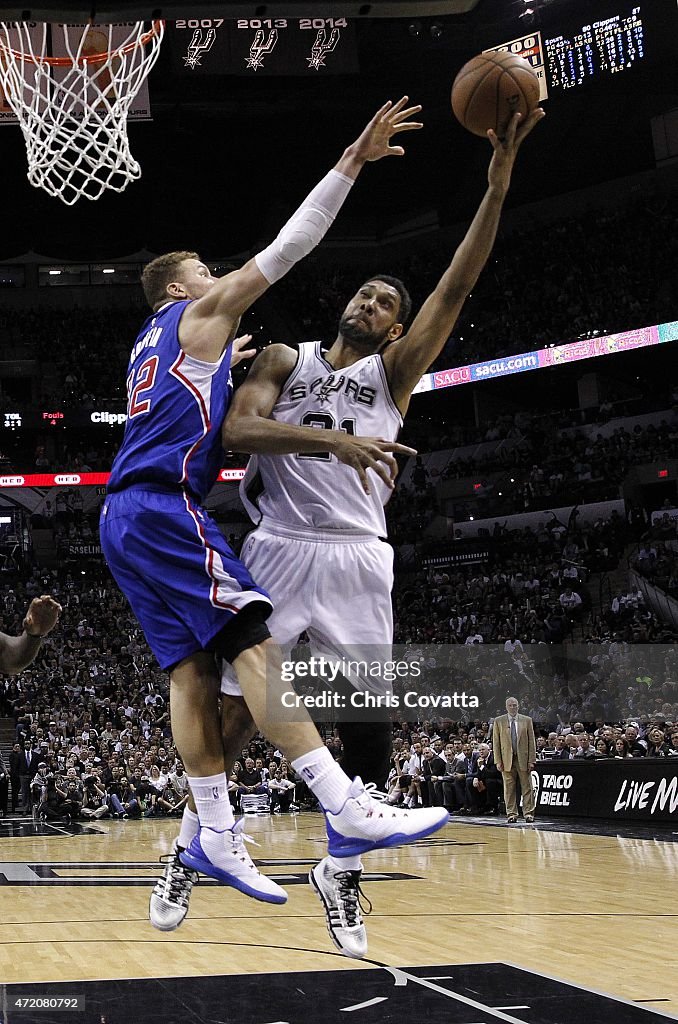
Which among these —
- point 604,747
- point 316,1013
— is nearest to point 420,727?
point 604,747

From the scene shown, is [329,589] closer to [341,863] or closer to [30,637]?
[341,863]

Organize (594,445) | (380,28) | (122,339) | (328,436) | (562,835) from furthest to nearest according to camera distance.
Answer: (122,339)
(594,445)
(380,28)
(562,835)
(328,436)

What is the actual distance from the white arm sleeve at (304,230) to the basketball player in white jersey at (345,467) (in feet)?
1.05

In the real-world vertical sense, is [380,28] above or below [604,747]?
above

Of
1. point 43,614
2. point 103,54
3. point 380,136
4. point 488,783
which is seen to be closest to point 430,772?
point 488,783

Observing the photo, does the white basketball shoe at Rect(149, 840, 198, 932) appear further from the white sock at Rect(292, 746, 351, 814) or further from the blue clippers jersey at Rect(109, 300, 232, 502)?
the blue clippers jersey at Rect(109, 300, 232, 502)

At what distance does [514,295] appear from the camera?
30172mm

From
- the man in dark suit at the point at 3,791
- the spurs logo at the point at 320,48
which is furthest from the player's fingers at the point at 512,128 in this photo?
the man in dark suit at the point at 3,791

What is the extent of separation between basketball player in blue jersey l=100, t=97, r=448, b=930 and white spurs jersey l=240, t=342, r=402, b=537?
0.71ft

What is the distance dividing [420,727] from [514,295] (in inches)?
618

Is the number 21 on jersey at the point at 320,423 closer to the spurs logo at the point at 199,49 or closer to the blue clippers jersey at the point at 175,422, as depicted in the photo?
the blue clippers jersey at the point at 175,422

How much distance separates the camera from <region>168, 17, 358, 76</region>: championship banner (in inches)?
802

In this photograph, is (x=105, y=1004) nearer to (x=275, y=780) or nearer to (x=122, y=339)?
(x=275, y=780)

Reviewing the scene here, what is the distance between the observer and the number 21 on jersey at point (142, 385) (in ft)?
12.2
